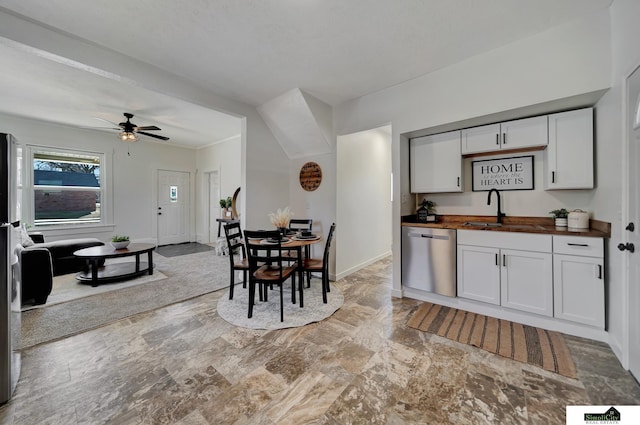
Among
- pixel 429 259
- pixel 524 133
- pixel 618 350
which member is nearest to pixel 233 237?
pixel 429 259

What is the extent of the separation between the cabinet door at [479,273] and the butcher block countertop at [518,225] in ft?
0.80

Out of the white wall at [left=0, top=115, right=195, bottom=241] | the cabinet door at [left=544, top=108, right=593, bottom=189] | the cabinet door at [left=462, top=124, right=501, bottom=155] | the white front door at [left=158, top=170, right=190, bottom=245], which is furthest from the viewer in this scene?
the white front door at [left=158, top=170, right=190, bottom=245]

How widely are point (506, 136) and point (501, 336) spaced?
2072mm

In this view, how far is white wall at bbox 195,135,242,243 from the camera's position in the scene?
236 inches

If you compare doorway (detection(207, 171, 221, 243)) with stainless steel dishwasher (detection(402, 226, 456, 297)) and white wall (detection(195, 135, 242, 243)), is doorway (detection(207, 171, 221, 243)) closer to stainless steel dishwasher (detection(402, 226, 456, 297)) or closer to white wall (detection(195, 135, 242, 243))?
white wall (detection(195, 135, 242, 243))

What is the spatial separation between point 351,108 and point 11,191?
356 centimetres

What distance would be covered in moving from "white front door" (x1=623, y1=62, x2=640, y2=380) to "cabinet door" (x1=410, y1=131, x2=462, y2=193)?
4.43 ft

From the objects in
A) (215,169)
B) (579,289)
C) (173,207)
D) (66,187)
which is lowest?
(579,289)

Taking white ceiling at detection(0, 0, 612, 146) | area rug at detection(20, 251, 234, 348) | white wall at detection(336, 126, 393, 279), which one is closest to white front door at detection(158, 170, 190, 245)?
area rug at detection(20, 251, 234, 348)

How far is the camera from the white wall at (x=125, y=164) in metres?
4.92

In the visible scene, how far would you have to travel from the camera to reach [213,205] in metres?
6.79

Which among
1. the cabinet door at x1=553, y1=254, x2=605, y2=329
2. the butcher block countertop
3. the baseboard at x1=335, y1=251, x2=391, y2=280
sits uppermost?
the butcher block countertop

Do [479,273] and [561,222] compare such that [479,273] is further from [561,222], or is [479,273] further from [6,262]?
[6,262]

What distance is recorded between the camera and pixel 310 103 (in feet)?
11.4
